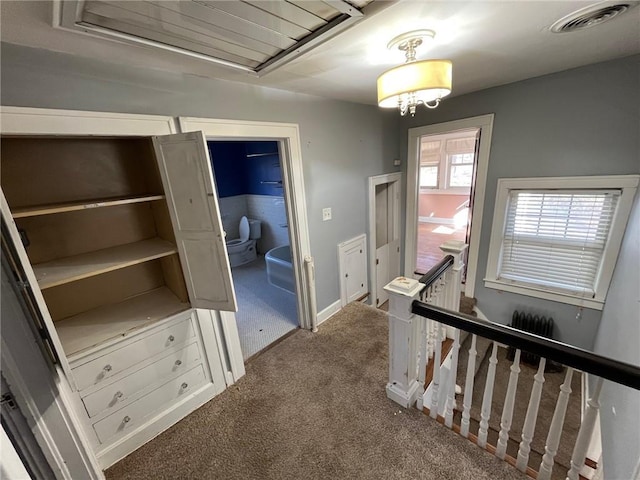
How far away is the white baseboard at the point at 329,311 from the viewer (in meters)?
2.77

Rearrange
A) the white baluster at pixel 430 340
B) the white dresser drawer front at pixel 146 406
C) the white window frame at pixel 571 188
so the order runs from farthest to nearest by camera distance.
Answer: the white window frame at pixel 571 188 → the white baluster at pixel 430 340 → the white dresser drawer front at pixel 146 406

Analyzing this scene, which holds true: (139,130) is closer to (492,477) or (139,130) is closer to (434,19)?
(434,19)

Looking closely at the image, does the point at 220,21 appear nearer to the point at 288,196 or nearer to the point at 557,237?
the point at 288,196

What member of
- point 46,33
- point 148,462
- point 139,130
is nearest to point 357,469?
point 148,462

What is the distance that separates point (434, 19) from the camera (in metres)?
1.13

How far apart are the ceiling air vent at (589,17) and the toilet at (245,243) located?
14.6ft

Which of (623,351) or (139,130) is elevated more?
(139,130)

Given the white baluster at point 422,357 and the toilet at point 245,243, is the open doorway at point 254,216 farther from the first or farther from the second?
the white baluster at point 422,357

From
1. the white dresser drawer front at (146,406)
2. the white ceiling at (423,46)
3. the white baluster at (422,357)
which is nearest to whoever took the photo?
the white ceiling at (423,46)

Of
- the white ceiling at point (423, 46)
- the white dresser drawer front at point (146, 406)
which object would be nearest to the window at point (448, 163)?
the white ceiling at point (423, 46)

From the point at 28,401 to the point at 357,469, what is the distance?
1517 mm

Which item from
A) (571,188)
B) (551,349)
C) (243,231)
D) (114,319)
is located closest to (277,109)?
(114,319)

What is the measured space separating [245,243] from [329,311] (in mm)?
2522

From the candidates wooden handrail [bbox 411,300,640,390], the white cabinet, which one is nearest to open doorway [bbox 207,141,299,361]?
the white cabinet
